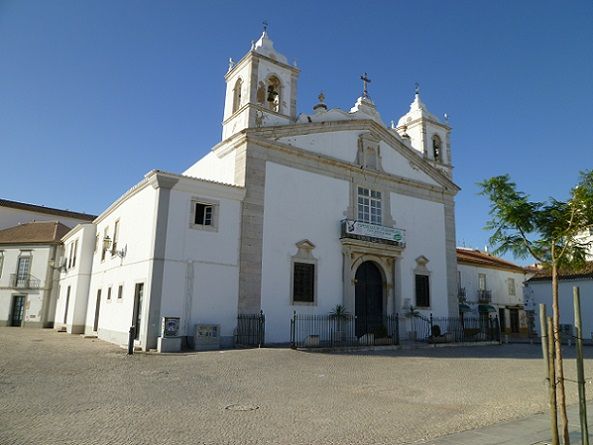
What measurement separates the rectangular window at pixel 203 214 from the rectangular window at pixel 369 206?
7.28 metres

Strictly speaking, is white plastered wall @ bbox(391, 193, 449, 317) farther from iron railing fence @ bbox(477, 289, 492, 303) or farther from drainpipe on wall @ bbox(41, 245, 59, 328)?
drainpipe on wall @ bbox(41, 245, 59, 328)

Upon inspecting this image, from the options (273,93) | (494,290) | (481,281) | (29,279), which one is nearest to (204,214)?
(273,93)

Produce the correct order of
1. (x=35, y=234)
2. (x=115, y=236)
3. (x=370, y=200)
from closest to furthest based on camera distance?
(x=115, y=236)
(x=370, y=200)
(x=35, y=234)

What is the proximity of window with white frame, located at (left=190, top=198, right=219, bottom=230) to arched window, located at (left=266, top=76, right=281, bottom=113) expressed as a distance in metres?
6.28

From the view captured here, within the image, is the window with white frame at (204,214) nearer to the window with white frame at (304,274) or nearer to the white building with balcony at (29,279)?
the window with white frame at (304,274)

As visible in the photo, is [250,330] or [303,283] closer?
[250,330]

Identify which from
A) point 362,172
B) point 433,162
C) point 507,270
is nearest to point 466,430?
point 362,172

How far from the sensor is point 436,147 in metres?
27.1

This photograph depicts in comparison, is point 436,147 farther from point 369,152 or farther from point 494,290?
point 494,290

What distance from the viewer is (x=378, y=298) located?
2122cm

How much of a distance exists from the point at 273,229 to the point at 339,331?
4.91 m

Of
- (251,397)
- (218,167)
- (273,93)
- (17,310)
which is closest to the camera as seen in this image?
(251,397)

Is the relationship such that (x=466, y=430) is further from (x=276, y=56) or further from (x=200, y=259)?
(x=276, y=56)

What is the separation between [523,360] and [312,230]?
8841mm
